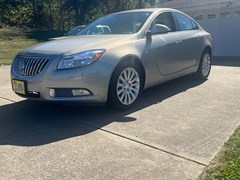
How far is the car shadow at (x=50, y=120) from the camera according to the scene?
3.65 m

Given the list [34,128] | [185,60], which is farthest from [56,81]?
[185,60]

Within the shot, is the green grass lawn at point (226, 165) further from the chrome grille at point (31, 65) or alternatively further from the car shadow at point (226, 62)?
the car shadow at point (226, 62)

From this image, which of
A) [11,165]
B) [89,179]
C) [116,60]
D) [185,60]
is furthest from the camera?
[185,60]

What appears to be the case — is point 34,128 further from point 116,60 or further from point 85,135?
point 116,60

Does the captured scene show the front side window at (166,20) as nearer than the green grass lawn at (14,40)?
Yes

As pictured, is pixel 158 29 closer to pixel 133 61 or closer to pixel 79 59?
pixel 133 61

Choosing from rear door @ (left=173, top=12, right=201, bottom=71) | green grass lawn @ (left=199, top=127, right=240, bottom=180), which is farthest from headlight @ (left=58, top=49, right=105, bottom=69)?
rear door @ (left=173, top=12, right=201, bottom=71)

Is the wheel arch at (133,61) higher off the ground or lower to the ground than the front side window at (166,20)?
lower

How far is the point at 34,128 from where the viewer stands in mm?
3938

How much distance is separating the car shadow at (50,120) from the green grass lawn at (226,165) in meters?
1.42

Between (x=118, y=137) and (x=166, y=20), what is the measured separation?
116 inches

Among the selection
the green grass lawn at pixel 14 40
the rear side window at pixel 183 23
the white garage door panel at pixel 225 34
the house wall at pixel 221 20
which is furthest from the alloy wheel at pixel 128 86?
the white garage door panel at pixel 225 34

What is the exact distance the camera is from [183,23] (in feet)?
20.3

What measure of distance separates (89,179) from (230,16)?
11854 mm
